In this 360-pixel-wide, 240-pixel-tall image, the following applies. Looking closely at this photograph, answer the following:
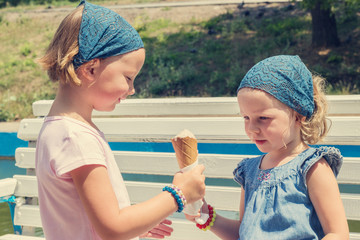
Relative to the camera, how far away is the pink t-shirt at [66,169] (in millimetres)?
1627

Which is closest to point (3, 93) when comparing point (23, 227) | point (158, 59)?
point (158, 59)

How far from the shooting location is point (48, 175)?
5.62ft

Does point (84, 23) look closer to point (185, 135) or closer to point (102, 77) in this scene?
point (102, 77)

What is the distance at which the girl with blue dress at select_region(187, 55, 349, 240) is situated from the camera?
180 centimetres

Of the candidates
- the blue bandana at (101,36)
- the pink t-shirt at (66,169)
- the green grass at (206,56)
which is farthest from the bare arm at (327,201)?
the green grass at (206,56)

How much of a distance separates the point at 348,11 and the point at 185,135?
9.96 metres

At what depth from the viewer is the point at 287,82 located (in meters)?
1.87

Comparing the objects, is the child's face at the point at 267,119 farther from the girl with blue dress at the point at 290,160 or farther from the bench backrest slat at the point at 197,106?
the bench backrest slat at the point at 197,106

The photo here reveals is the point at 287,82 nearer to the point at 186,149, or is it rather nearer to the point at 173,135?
the point at 186,149

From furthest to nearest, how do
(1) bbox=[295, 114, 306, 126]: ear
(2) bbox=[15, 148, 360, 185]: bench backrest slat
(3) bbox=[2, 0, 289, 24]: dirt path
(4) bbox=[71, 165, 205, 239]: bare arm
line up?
(3) bbox=[2, 0, 289, 24]: dirt path, (2) bbox=[15, 148, 360, 185]: bench backrest slat, (1) bbox=[295, 114, 306, 126]: ear, (4) bbox=[71, 165, 205, 239]: bare arm

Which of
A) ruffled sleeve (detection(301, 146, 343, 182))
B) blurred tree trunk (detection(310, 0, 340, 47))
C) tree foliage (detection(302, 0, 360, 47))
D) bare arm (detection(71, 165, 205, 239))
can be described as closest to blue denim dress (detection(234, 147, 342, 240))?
ruffled sleeve (detection(301, 146, 343, 182))

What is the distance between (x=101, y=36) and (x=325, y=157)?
96 centimetres

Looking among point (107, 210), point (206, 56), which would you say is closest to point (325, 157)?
point (107, 210)

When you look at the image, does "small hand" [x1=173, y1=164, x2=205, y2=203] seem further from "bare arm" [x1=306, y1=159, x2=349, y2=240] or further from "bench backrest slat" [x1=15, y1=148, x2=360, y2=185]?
"bench backrest slat" [x1=15, y1=148, x2=360, y2=185]
